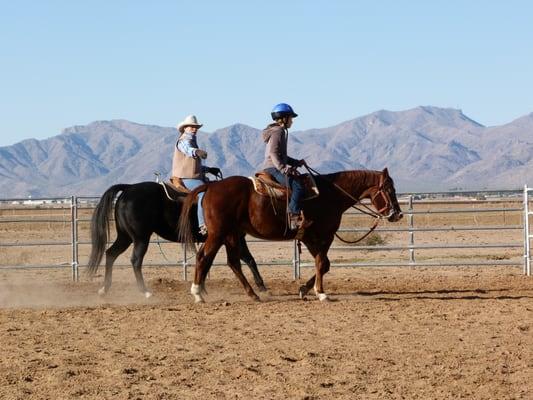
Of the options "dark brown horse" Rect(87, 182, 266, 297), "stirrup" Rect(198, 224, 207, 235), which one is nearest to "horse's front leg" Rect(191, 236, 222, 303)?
"stirrup" Rect(198, 224, 207, 235)

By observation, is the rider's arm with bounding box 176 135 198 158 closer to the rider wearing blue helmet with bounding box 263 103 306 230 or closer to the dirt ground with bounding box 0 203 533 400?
the rider wearing blue helmet with bounding box 263 103 306 230

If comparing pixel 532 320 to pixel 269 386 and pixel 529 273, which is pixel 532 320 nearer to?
pixel 269 386

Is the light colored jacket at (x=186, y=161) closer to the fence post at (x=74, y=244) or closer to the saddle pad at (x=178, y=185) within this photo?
the saddle pad at (x=178, y=185)

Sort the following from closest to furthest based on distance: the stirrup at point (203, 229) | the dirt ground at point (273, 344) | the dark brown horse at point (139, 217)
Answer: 1. the dirt ground at point (273, 344)
2. the stirrup at point (203, 229)
3. the dark brown horse at point (139, 217)

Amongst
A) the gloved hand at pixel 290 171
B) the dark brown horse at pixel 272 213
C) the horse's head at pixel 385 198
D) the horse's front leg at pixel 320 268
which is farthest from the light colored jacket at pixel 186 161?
the horse's head at pixel 385 198

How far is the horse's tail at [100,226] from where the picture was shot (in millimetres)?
12461

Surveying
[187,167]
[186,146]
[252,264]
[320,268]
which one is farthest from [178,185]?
[320,268]

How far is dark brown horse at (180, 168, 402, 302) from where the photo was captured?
37.0 ft

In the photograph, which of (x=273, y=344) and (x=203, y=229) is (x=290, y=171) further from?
(x=273, y=344)

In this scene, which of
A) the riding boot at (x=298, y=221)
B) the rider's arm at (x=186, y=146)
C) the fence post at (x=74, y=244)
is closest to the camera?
the riding boot at (x=298, y=221)

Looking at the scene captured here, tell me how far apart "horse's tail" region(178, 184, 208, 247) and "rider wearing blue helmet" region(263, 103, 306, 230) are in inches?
35.6

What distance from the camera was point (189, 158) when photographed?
1243 centimetres

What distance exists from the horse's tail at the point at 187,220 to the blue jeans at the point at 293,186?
2.87 feet

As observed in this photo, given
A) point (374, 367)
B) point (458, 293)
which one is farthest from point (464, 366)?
point (458, 293)
